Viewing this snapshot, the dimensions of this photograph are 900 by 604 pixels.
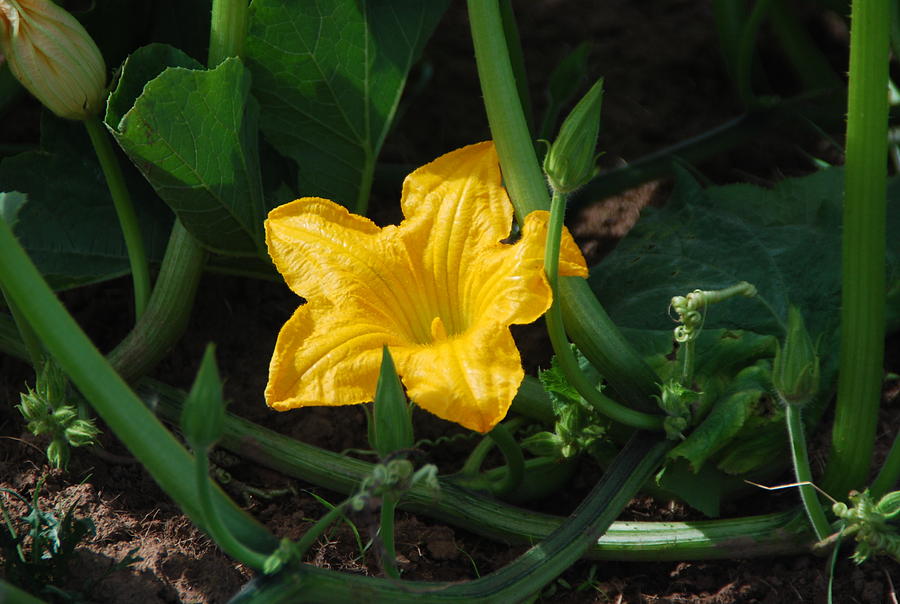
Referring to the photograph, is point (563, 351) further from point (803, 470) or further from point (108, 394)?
point (108, 394)

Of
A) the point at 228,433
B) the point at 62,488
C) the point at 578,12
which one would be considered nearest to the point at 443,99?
the point at 578,12

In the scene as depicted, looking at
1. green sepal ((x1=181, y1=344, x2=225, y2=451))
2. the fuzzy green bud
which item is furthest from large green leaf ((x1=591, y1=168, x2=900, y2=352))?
green sepal ((x1=181, y1=344, x2=225, y2=451))

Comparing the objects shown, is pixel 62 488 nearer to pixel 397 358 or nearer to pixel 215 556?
pixel 215 556

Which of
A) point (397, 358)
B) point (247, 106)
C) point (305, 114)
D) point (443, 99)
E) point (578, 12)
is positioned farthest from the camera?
point (578, 12)

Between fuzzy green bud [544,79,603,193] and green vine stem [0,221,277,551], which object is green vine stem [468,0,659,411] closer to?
fuzzy green bud [544,79,603,193]

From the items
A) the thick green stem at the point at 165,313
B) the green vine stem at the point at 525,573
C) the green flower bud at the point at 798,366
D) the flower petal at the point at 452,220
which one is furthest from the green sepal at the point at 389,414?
the thick green stem at the point at 165,313

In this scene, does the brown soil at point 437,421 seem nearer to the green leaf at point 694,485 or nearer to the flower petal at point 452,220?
the green leaf at point 694,485

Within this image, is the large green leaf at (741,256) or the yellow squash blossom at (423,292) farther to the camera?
the large green leaf at (741,256)
